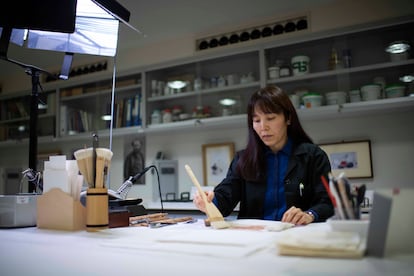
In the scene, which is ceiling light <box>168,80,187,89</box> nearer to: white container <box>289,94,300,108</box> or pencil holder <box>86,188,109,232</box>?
white container <box>289,94,300,108</box>

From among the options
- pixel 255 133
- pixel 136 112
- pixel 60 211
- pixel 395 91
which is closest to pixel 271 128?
pixel 255 133

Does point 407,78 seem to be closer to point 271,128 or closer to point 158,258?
point 271,128

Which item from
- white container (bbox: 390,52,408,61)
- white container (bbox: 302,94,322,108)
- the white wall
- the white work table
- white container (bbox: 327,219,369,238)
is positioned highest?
the white wall

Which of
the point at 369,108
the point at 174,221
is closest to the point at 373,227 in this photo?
the point at 174,221

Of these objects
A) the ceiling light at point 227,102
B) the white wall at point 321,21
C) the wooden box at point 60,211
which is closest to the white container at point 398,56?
the white wall at point 321,21

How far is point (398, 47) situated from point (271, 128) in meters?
1.70

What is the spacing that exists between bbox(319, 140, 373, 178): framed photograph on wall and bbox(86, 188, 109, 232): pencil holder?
85.8 inches

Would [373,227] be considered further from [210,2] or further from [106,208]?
[210,2]

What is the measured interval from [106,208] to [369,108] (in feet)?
7.17

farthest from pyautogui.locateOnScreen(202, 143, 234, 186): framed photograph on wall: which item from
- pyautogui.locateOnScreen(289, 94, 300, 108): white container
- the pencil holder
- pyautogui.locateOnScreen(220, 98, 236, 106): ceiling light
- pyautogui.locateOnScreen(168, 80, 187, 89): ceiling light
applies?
the pencil holder

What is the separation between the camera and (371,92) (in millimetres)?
2584

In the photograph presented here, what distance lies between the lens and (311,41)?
2.85 meters

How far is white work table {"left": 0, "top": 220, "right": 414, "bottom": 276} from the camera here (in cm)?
56

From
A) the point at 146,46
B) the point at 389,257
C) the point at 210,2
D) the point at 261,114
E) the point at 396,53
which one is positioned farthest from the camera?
the point at 146,46
